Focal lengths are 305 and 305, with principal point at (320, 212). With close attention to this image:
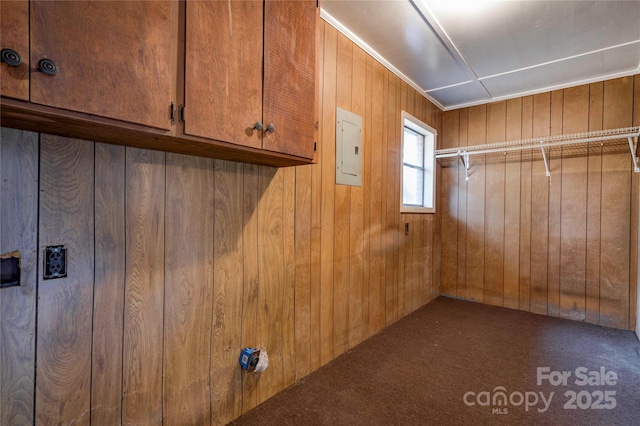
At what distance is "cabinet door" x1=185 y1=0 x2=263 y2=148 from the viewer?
1028mm

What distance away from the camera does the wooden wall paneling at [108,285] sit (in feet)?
3.68

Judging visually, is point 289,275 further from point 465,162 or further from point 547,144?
point 547,144

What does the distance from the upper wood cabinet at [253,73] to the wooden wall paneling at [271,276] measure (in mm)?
389

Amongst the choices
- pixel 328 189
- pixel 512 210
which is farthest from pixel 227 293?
pixel 512 210

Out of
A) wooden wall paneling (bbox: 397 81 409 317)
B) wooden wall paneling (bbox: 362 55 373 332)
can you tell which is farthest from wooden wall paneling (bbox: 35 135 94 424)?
wooden wall paneling (bbox: 397 81 409 317)

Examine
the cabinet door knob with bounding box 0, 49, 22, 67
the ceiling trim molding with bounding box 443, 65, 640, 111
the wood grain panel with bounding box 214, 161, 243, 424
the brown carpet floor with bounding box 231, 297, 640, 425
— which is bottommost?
the brown carpet floor with bounding box 231, 297, 640, 425

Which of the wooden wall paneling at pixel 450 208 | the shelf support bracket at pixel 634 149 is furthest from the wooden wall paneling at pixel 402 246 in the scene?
the shelf support bracket at pixel 634 149

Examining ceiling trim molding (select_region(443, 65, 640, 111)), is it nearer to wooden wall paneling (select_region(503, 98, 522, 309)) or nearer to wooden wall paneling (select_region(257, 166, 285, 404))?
wooden wall paneling (select_region(503, 98, 522, 309))

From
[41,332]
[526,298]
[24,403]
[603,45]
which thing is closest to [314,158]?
[41,332]

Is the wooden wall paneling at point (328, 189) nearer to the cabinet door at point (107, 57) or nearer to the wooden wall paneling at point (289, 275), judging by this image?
the wooden wall paneling at point (289, 275)

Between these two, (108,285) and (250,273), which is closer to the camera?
(108,285)

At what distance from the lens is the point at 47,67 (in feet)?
2.43

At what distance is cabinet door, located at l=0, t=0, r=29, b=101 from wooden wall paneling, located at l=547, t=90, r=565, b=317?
3.89m

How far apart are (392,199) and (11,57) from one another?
2.54m
